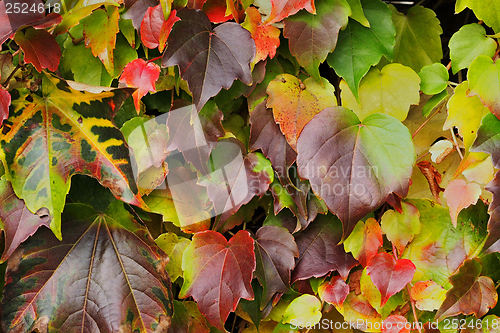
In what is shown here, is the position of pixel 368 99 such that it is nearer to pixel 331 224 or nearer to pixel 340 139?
pixel 340 139

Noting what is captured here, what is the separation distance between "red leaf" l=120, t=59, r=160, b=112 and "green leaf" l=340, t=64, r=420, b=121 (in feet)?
1.39

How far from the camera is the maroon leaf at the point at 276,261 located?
2.60 ft

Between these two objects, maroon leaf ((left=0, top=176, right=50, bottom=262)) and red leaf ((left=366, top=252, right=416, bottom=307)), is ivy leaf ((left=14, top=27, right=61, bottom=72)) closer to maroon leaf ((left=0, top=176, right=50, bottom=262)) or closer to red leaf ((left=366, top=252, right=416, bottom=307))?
maroon leaf ((left=0, top=176, right=50, bottom=262))

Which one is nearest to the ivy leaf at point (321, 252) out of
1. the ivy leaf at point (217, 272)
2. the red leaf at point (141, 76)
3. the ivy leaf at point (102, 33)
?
the ivy leaf at point (217, 272)

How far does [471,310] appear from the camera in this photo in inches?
30.2

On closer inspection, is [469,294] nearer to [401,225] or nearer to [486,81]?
[401,225]

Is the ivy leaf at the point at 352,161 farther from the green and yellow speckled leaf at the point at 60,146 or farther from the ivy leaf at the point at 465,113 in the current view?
the green and yellow speckled leaf at the point at 60,146

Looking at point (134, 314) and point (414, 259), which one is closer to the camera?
point (134, 314)

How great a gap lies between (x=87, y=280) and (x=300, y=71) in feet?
2.20

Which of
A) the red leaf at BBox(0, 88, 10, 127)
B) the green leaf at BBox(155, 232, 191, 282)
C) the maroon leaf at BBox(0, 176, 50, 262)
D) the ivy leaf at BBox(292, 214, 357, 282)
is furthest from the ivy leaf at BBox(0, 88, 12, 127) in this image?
the ivy leaf at BBox(292, 214, 357, 282)

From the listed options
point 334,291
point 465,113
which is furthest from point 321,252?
point 465,113

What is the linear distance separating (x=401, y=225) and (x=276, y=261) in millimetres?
305

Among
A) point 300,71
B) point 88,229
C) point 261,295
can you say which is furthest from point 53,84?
point 261,295

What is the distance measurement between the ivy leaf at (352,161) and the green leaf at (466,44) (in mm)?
241
